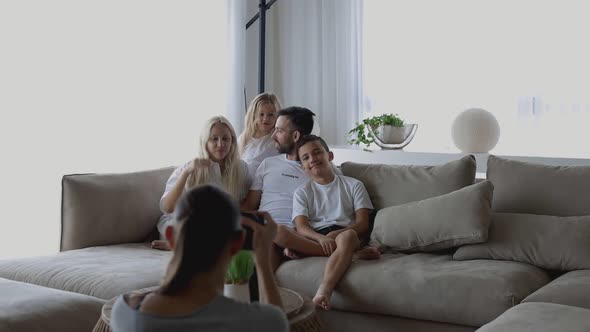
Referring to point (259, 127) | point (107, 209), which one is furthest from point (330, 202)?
point (107, 209)

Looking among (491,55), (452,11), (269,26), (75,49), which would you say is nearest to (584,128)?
(491,55)

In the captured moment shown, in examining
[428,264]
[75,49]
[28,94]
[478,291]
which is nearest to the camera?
[478,291]

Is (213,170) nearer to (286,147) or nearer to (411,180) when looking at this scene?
(286,147)

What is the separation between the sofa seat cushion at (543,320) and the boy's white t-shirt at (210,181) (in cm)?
164

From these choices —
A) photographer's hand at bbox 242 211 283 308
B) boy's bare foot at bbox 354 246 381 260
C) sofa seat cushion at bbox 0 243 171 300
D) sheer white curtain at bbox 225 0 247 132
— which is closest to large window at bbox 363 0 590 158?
sheer white curtain at bbox 225 0 247 132

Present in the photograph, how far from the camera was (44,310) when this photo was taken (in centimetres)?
242

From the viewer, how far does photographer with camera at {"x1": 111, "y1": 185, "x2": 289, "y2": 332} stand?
1406 mm

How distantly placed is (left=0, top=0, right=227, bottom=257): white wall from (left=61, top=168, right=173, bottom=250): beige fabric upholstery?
745 mm

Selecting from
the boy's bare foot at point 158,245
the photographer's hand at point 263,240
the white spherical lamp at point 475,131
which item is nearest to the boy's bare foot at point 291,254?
the boy's bare foot at point 158,245

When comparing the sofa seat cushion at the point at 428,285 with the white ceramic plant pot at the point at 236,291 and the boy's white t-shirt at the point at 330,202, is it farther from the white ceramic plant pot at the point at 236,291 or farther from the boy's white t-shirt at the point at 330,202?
the white ceramic plant pot at the point at 236,291

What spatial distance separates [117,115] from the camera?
4805 mm

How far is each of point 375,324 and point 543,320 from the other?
92 cm

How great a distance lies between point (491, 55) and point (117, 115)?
100 inches

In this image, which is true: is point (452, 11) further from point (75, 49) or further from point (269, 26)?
point (75, 49)
